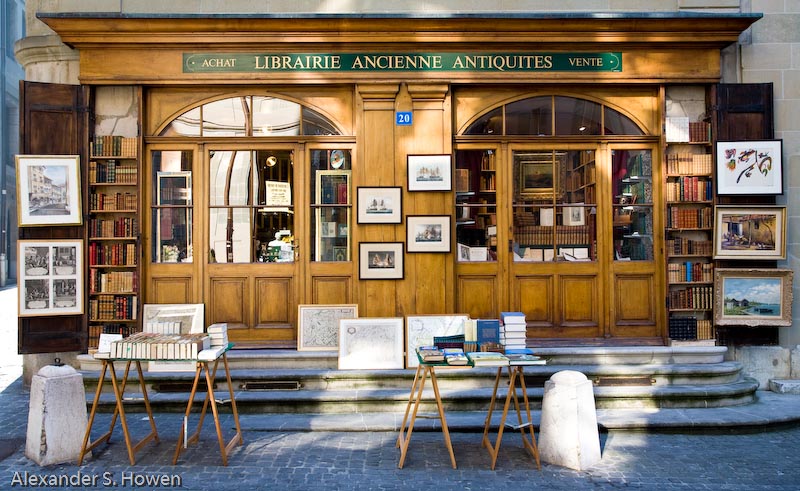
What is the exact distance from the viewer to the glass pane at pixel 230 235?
824 cm

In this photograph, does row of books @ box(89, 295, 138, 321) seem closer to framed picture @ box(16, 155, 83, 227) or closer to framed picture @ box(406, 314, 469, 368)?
framed picture @ box(16, 155, 83, 227)

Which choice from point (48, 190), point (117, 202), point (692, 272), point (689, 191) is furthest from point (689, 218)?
point (48, 190)

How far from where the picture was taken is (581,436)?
557 centimetres

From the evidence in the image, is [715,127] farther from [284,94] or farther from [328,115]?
[284,94]

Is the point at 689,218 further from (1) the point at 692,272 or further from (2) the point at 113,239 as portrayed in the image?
(2) the point at 113,239

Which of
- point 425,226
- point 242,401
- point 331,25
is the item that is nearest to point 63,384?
point 242,401

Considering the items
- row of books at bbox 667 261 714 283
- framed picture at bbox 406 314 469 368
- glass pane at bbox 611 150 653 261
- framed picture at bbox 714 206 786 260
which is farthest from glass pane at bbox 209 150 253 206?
framed picture at bbox 714 206 786 260

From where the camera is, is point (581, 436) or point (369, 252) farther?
point (369, 252)

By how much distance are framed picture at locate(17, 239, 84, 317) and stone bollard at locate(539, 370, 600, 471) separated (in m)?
5.73

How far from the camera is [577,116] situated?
838 cm

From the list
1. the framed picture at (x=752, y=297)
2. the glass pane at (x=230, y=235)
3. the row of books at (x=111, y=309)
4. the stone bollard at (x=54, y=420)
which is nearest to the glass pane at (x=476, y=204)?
the glass pane at (x=230, y=235)

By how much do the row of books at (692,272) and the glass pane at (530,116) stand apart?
2354mm

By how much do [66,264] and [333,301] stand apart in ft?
10.7

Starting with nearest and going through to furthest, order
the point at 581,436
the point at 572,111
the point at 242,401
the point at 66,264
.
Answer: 1. the point at 581,436
2. the point at 242,401
3. the point at 66,264
4. the point at 572,111
